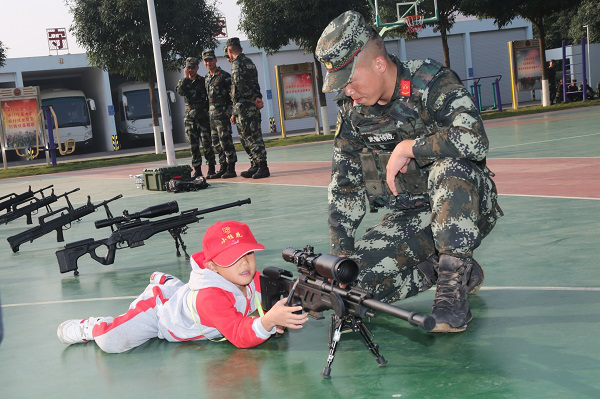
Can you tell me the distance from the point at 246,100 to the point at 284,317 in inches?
384

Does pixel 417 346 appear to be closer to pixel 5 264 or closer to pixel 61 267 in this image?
pixel 61 267

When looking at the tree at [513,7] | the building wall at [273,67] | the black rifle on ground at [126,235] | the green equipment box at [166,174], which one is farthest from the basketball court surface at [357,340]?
the building wall at [273,67]

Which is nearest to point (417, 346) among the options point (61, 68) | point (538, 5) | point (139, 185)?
point (139, 185)

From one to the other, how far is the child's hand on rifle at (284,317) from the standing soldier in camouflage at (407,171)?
0.67m

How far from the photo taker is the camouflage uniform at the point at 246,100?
12648mm

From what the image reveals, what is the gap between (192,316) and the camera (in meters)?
3.84

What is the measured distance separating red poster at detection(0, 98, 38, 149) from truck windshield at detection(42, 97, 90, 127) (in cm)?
761

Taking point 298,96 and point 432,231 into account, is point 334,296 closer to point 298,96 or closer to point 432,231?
point 432,231

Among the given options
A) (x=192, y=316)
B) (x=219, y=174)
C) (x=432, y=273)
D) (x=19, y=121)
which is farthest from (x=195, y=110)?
(x=19, y=121)

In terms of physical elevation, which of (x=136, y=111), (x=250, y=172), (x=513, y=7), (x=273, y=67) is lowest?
(x=250, y=172)

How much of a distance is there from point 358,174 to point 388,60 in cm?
62

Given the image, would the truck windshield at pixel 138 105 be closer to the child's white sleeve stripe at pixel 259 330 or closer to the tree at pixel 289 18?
the tree at pixel 289 18

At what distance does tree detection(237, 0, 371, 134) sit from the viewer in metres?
24.5

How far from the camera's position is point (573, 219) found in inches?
252
